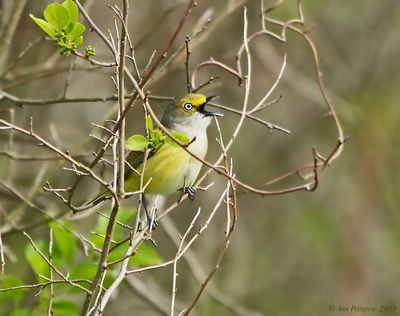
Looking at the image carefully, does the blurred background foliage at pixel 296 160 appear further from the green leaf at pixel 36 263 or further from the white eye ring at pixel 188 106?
the green leaf at pixel 36 263

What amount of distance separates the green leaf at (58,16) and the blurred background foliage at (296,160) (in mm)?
4635

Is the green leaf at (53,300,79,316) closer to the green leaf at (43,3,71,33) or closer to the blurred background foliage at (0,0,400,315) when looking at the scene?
the green leaf at (43,3,71,33)

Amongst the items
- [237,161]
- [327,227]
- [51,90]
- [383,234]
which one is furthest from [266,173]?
[51,90]

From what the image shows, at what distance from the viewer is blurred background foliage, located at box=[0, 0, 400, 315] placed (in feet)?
29.4

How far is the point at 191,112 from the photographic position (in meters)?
5.83

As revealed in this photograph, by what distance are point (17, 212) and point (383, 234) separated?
624 centimetres

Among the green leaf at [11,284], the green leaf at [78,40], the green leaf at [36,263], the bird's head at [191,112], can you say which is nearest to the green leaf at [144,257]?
the green leaf at [36,263]

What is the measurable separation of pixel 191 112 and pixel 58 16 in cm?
239

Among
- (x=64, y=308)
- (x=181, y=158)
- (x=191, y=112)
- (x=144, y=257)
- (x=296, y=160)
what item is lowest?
(x=64, y=308)

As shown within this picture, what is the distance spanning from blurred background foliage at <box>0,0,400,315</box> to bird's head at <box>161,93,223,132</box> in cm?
258

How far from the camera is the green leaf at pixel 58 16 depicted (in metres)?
3.51

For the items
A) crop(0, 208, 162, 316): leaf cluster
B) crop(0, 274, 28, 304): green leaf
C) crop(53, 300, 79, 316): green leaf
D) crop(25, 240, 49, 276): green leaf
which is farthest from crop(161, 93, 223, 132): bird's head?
crop(0, 274, 28, 304): green leaf

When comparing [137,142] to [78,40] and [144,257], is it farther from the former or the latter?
[144,257]

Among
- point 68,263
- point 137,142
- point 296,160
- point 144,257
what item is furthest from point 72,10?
point 296,160
